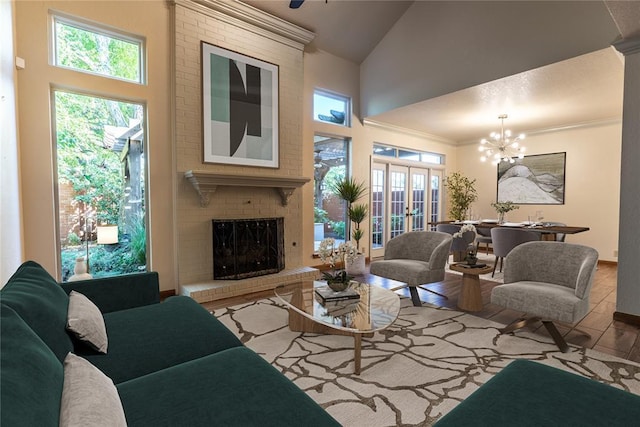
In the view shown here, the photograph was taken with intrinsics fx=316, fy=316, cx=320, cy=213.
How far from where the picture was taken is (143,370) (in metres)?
1.48

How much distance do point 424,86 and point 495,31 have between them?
44.2 inches

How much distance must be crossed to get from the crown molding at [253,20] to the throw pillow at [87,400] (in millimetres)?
4274

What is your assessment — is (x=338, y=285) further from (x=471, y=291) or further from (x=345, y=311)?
(x=471, y=291)

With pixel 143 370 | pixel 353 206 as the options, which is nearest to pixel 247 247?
pixel 353 206

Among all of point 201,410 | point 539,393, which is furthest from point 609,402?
point 201,410

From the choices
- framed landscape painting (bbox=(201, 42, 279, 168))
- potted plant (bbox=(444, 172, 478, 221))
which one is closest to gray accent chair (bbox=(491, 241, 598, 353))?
framed landscape painting (bbox=(201, 42, 279, 168))

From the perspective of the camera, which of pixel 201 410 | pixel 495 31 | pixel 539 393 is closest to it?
pixel 201 410

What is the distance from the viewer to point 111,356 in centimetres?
156

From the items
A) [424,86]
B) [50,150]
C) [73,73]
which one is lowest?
[50,150]

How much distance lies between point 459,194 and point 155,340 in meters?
7.15

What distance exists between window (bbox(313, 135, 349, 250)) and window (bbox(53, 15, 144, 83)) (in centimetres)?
284

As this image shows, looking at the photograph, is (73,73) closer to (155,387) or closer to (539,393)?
(155,387)

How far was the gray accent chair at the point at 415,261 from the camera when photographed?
3.50 metres

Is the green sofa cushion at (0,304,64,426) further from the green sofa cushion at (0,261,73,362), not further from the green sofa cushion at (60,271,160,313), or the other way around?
the green sofa cushion at (60,271,160,313)
